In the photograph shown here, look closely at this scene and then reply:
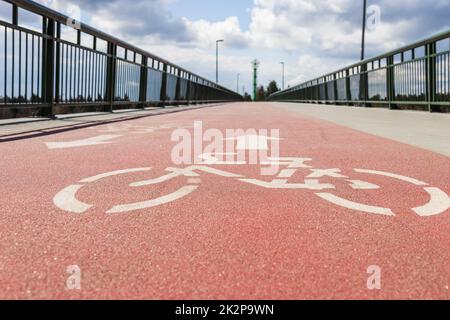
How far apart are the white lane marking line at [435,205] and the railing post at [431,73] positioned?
1020 cm

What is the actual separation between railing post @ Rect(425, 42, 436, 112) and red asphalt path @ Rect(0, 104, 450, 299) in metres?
9.44

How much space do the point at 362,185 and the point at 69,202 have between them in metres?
1.96

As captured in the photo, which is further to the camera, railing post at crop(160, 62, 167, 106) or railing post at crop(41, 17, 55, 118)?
railing post at crop(160, 62, 167, 106)

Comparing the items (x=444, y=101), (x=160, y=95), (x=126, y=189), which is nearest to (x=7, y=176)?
(x=126, y=189)

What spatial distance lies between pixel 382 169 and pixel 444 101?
348 inches

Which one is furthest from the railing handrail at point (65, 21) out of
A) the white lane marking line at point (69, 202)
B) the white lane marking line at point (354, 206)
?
the white lane marking line at point (354, 206)

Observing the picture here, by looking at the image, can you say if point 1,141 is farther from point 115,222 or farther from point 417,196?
point 417,196

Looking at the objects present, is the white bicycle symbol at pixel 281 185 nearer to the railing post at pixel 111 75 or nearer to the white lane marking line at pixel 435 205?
the white lane marking line at pixel 435 205

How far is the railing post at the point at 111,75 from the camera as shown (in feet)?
45.4

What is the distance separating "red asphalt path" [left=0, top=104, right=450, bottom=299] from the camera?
1.76 m

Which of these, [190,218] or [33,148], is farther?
[33,148]

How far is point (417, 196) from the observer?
131 inches

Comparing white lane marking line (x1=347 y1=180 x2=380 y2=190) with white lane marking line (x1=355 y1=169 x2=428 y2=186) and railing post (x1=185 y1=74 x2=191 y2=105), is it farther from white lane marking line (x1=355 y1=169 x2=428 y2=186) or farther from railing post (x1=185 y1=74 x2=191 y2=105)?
railing post (x1=185 y1=74 x2=191 y2=105)

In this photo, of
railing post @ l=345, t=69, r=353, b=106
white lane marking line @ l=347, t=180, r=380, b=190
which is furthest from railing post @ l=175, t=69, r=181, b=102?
white lane marking line @ l=347, t=180, r=380, b=190
